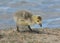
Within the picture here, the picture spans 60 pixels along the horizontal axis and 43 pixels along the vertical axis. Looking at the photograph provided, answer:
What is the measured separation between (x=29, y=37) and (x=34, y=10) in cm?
679

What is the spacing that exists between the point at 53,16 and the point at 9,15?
205 cm

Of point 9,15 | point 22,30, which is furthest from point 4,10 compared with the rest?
point 22,30

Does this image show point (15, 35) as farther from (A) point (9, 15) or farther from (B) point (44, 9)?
(B) point (44, 9)

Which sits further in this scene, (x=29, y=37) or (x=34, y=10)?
(x=34, y=10)

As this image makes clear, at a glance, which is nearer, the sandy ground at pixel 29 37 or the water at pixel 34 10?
the sandy ground at pixel 29 37

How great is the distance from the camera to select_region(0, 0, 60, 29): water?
1209 centimetres

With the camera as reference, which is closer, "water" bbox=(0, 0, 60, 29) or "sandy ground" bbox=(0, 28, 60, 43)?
"sandy ground" bbox=(0, 28, 60, 43)

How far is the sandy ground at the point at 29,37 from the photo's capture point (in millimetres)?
7821

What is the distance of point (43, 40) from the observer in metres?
7.95

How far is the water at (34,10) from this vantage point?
39.7 feet

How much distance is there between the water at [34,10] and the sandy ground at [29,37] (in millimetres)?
2580

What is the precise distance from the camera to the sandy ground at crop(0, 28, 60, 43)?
782cm

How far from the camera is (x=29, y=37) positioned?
8.18 m

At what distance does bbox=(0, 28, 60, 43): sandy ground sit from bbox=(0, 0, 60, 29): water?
2.58 m
